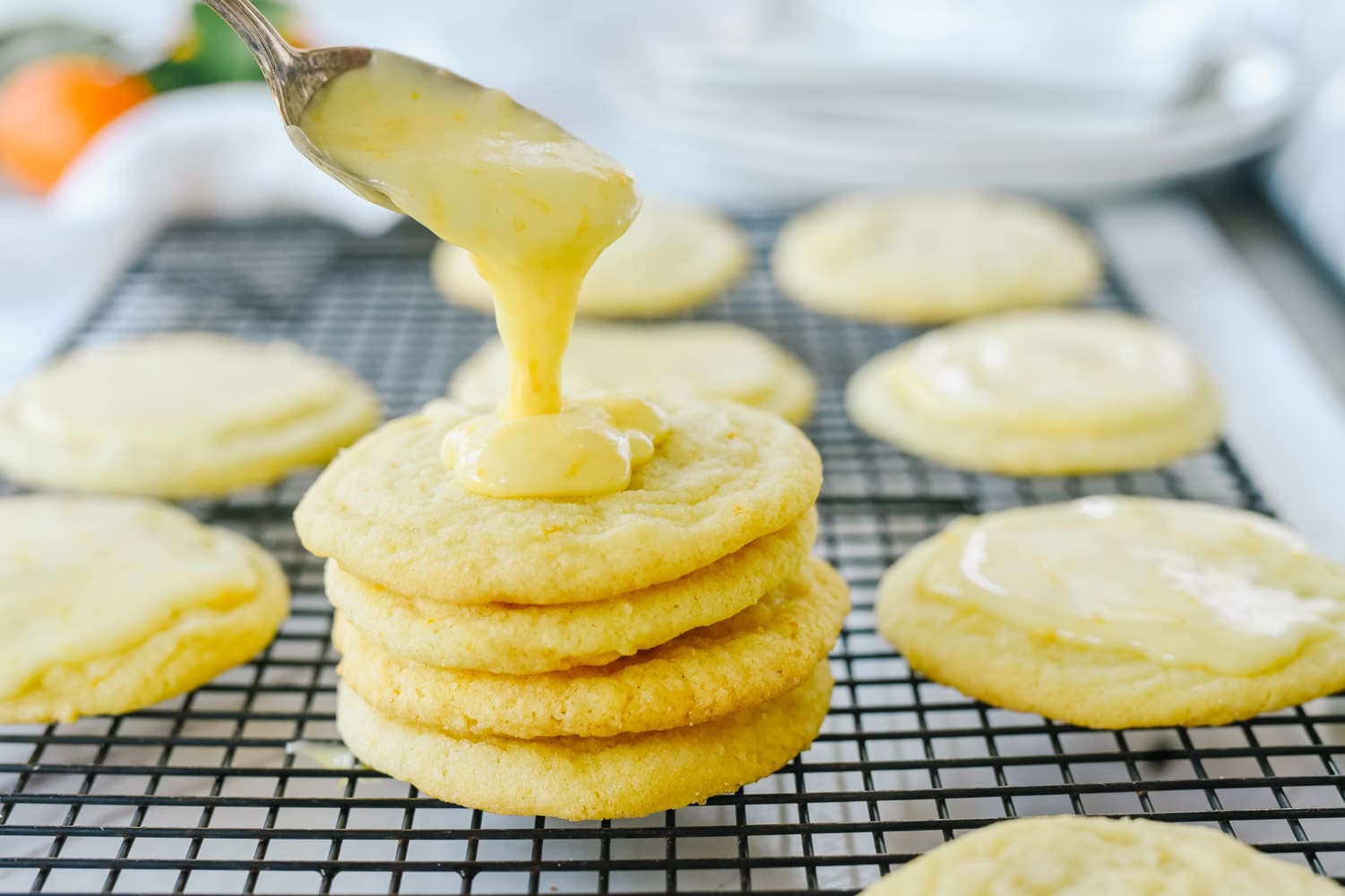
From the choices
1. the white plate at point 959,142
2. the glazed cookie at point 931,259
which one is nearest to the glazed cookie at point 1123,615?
the glazed cookie at point 931,259

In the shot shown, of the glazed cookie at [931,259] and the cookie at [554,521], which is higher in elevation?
the cookie at [554,521]

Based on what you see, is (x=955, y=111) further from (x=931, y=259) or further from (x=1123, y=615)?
(x=1123, y=615)

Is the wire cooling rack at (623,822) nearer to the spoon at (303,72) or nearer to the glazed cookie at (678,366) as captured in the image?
the glazed cookie at (678,366)

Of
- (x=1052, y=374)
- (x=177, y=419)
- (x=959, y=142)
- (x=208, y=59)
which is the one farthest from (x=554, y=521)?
(x=208, y=59)

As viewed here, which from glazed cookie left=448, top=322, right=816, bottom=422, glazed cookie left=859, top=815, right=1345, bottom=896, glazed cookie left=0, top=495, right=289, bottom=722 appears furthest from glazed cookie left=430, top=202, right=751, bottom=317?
glazed cookie left=859, top=815, right=1345, bottom=896

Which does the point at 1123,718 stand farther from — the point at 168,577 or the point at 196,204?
the point at 196,204
